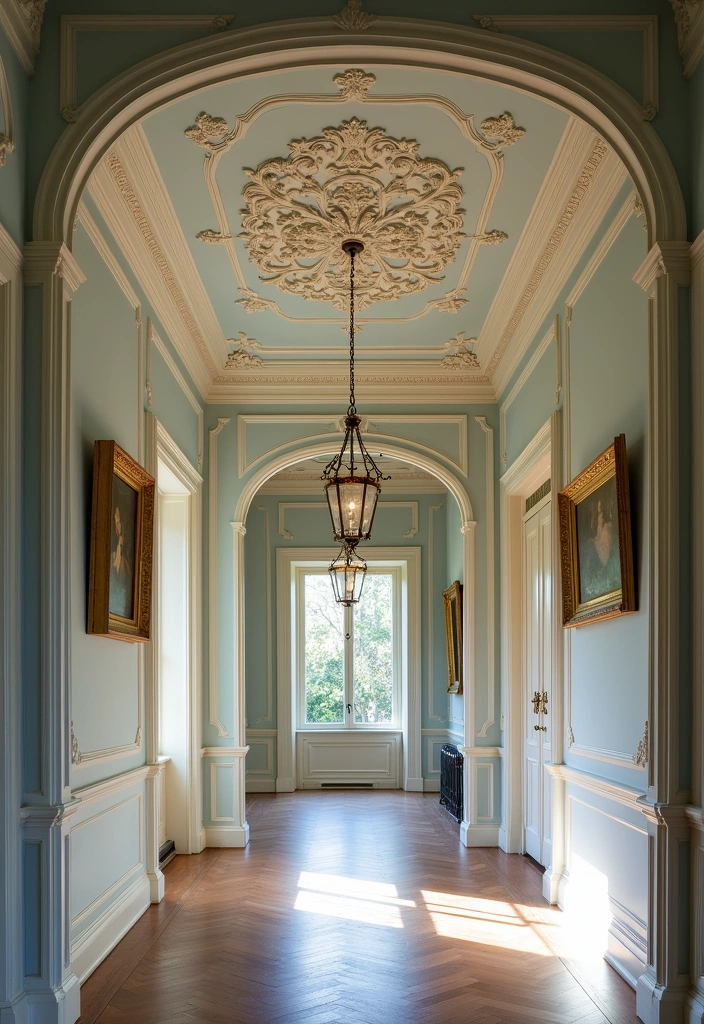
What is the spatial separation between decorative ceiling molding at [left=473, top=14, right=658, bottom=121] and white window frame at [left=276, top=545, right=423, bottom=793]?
8.22 meters

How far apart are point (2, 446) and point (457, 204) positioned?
3016 millimetres

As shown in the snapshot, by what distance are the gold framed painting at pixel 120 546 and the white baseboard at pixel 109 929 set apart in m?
1.37

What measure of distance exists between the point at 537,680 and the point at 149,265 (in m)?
4.03

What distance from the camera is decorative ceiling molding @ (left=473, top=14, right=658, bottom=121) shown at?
12.1ft

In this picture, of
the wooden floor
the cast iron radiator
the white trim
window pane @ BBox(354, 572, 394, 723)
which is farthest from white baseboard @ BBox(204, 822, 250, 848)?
the white trim

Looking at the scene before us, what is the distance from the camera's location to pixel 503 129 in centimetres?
450

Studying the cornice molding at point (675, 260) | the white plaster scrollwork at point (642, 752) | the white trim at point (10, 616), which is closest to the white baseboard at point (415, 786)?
the white plaster scrollwork at point (642, 752)

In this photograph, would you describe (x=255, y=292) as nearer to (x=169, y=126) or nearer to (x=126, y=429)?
(x=126, y=429)

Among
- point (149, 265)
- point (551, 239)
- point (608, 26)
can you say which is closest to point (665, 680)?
point (608, 26)

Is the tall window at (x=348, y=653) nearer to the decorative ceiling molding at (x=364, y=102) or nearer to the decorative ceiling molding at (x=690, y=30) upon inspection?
the decorative ceiling molding at (x=364, y=102)

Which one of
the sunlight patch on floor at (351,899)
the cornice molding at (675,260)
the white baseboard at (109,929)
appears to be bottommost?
the sunlight patch on floor at (351,899)

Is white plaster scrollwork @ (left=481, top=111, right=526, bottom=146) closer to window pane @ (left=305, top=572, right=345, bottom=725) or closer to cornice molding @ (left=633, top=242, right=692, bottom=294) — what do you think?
cornice molding @ (left=633, top=242, right=692, bottom=294)

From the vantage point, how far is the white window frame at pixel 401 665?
11.3 metres

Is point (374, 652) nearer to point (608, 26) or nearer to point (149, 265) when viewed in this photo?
point (149, 265)
